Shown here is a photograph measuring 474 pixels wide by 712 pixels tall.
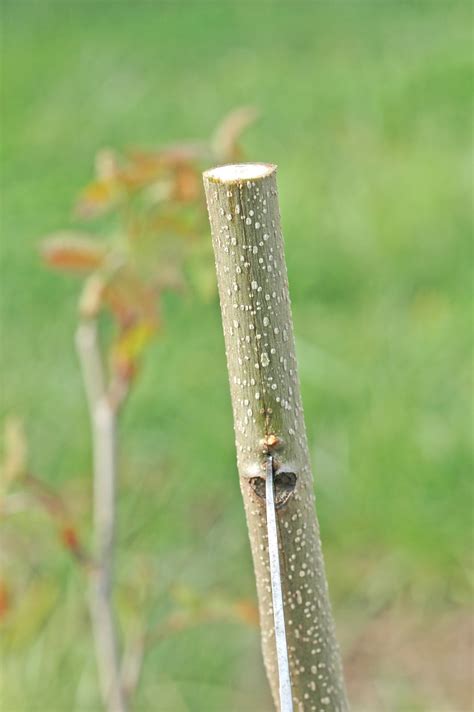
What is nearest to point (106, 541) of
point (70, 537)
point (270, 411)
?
point (70, 537)

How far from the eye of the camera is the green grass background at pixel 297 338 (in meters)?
1.92

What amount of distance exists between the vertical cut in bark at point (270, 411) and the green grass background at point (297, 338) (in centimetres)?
53

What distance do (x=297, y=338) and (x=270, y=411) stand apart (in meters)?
2.06

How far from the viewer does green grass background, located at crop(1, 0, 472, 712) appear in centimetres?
192

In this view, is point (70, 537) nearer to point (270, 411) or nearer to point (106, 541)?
point (106, 541)

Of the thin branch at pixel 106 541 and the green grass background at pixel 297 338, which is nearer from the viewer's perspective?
the thin branch at pixel 106 541

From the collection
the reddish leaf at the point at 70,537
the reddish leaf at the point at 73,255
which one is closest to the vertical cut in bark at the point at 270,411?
the reddish leaf at the point at 70,537

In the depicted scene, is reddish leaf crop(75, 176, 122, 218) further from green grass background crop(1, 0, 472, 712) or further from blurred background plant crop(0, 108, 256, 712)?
green grass background crop(1, 0, 472, 712)

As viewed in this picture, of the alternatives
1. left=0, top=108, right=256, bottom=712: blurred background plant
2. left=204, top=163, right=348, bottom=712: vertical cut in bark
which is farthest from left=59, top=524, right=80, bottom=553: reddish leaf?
left=204, top=163, right=348, bottom=712: vertical cut in bark

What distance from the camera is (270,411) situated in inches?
23.9

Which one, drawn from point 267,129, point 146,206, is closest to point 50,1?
point 267,129

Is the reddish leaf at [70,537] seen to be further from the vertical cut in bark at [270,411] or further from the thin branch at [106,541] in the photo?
the vertical cut in bark at [270,411]

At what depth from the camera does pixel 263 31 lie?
4738mm

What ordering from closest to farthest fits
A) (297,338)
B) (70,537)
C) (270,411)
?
(270,411) < (70,537) < (297,338)
